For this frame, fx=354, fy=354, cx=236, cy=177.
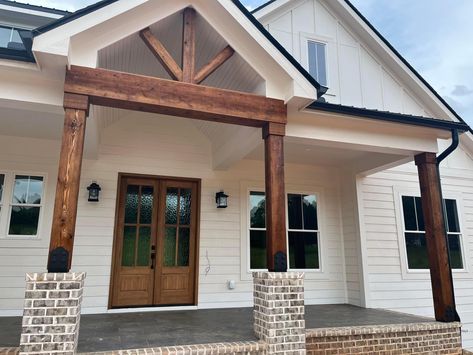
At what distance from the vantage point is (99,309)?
5.56 m

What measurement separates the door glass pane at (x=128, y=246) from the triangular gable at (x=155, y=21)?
124 inches

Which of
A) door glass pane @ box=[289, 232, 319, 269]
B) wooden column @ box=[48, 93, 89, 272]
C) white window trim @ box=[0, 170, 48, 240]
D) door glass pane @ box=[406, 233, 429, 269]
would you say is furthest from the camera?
door glass pane @ box=[406, 233, 429, 269]

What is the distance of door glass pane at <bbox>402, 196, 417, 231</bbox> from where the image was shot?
7.28 meters

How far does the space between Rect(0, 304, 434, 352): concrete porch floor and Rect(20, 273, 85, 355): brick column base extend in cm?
45

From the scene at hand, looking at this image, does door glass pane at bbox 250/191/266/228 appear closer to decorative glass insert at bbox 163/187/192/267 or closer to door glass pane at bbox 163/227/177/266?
decorative glass insert at bbox 163/187/192/267

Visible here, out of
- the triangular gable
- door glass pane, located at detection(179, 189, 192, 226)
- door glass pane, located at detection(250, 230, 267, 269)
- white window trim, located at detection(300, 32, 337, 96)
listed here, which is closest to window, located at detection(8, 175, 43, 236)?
door glass pane, located at detection(179, 189, 192, 226)

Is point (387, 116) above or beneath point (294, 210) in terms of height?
above

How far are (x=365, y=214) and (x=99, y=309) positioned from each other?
200 inches

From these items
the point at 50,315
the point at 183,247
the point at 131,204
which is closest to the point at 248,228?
the point at 183,247

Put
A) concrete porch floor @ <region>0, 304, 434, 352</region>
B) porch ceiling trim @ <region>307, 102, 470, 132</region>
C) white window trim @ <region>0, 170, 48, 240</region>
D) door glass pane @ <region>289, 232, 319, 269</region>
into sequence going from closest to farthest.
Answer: concrete porch floor @ <region>0, 304, 434, 352</region>
porch ceiling trim @ <region>307, 102, 470, 132</region>
white window trim @ <region>0, 170, 48, 240</region>
door glass pane @ <region>289, 232, 319, 269</region>

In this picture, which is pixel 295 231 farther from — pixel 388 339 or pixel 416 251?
pixel 388 339

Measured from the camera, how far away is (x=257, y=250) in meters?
Answer: 6.64

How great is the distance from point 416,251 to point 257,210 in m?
3.40

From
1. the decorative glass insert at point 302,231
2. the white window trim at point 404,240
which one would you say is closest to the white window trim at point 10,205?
the decorative glass insert at point 302,231
